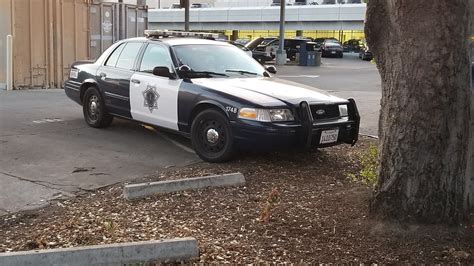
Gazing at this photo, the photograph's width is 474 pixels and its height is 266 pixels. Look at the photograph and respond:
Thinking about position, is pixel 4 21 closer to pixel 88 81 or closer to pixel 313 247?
pixel 88 81

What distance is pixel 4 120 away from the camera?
9734 millimetres

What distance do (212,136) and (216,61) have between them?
4.60 ft

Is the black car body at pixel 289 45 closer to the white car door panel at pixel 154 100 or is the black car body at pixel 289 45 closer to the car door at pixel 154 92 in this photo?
the car door at pixel 154 92

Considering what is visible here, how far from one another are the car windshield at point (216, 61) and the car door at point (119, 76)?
913 mm

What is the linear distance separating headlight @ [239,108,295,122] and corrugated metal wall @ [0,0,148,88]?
962cm

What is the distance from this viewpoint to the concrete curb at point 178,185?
5270 mm

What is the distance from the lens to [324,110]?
6746 mm

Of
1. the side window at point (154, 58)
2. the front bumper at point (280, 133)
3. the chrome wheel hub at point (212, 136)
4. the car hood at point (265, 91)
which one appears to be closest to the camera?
the front bumper at point (280, 133)

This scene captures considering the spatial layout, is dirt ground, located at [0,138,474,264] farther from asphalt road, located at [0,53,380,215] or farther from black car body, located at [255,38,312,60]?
black car body, located at [255,38,312,60]

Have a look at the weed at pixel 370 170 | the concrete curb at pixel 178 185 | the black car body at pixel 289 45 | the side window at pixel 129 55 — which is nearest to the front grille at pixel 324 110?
the weed at pixel 370 170

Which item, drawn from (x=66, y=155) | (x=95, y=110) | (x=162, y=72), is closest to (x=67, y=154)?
(x=66, y=155)

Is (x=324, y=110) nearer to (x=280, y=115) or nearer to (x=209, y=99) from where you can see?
(x=280, y=115)

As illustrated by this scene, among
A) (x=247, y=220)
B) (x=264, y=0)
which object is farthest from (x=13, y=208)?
(x=264, y=0)

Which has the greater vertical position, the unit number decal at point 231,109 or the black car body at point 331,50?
the black car body at point 331,50
